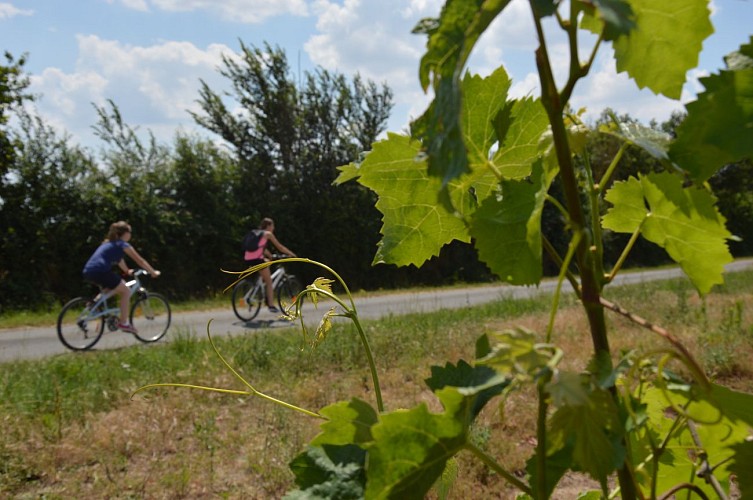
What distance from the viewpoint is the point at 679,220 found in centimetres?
47

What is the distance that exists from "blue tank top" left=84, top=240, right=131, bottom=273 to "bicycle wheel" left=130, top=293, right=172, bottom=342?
2.11 ft

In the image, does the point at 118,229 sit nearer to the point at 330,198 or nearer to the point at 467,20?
the point at 467,20

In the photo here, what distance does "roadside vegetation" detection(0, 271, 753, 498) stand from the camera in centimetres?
310

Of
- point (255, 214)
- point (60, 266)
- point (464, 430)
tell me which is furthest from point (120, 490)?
point (255, 214)

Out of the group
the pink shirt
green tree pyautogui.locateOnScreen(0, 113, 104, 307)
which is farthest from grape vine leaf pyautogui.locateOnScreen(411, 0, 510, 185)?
green tree pyautogui.locateOnScreen(0, 113, 104, 307)

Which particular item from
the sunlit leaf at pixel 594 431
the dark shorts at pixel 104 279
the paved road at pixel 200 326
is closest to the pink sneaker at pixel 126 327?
the paved road at pixel 200 326

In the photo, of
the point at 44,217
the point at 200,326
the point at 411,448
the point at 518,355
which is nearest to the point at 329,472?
the point at 411,448

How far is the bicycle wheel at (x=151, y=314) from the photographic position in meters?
7.72

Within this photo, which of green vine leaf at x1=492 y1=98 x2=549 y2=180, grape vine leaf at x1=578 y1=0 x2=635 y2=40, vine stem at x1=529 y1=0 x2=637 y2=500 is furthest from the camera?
green vine leaf at x1=492 y1=98 x2=549 y2=180

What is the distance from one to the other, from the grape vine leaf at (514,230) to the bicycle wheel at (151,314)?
760 centimetres

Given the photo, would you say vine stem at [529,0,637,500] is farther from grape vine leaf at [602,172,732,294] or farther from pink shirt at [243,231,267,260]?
pink shirt at [243,231,267,260]

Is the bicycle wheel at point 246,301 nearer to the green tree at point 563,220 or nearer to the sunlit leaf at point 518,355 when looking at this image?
the green tree at point 563,220

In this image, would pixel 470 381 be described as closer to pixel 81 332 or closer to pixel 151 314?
pixel 81 332

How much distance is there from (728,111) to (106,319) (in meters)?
7.88
